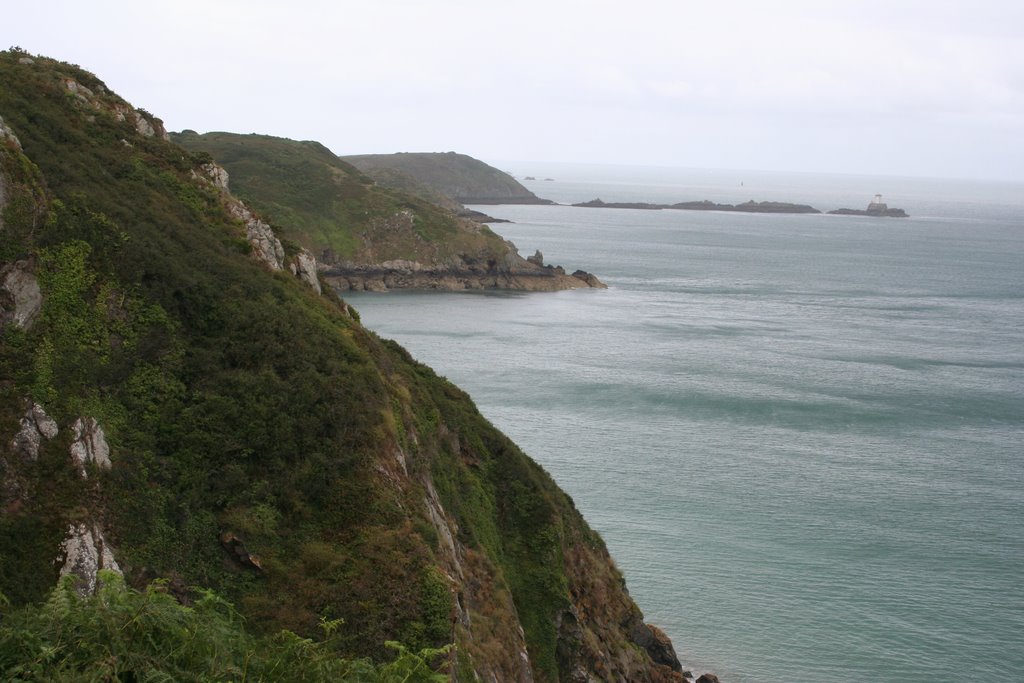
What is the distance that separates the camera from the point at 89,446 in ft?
47.4

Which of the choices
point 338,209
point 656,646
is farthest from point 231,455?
point 338,209

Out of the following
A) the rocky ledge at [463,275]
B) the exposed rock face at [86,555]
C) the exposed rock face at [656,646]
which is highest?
the rocky ledge at [463,275]

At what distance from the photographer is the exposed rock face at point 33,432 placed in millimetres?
13625

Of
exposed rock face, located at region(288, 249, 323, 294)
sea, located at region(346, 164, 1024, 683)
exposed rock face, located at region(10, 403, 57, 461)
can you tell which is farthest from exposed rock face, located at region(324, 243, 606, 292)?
exposed rock face, located at region(10, 403, 57, 461)

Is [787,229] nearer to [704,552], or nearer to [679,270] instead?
[679,270]

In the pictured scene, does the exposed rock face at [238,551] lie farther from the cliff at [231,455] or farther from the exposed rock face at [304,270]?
the exposed rock face at [304,270]

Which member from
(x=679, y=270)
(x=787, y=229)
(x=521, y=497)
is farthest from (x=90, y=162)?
(x=787, y=229)

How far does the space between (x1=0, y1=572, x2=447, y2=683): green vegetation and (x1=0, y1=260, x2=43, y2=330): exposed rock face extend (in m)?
7.01

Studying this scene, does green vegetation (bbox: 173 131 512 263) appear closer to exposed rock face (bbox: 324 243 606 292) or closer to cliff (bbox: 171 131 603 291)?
Answer: cliff (bbox: 171 131 603 291)

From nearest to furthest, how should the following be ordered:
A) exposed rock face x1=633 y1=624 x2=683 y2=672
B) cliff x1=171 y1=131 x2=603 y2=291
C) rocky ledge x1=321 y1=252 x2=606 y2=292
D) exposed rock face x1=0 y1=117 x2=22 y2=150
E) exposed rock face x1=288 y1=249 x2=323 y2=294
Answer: exposed rock face x1=0 y1=117 x2=22 y2=150 → exposed rock face x1=633 y1=624 x2=683 y2=672 → exposed rock face x1=288 y1=249 x2=323 y2=294 → rocky ledge x1=321 y1=252 x2=606 y2=292 → cliff x1=171 y1=131 x2=603 y2=291

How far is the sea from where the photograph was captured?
27.5m

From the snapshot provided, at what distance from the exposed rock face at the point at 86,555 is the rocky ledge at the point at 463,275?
83081 mm

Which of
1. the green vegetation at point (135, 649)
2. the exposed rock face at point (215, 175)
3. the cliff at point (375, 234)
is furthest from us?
the cliff at point (375, 234)

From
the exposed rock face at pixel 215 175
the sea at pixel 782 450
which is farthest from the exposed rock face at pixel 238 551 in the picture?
the sea at pixel 782 450
